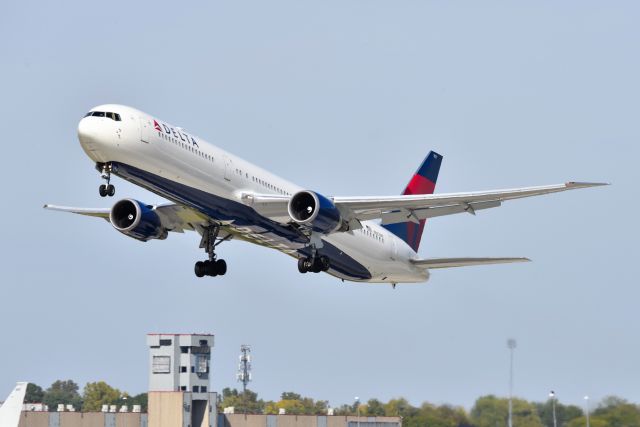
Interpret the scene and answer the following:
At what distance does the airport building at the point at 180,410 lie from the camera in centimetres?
7012

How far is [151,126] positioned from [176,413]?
113 feet

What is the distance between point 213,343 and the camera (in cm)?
8981

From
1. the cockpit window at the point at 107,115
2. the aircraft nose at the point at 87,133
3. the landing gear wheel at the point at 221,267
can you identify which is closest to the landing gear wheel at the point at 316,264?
the landing gear wheel at the point at 221,267

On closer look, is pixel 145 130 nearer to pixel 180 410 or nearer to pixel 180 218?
pixel 180 218

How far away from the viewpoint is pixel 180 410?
7669 cm

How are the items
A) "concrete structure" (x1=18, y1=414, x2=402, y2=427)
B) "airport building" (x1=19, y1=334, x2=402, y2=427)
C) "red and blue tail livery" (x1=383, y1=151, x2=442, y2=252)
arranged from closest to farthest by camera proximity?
"red and blue tail livery" (x1=383, y1=151, x2=442, y2=252)
"concrete structure" (x1=18, y1=414, x2=402, y2=427)
"airport building" (x1=19, y1=334, x2=402, y2=427)

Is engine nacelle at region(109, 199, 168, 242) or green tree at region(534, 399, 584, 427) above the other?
engine nacelle at region(109, 199, 168, 242)

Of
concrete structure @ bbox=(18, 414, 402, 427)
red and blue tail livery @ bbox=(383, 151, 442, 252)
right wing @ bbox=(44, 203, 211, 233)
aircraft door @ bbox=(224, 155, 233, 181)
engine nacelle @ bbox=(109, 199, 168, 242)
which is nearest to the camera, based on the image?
aircraft door @ bbox=(224, 155, 233, 181)

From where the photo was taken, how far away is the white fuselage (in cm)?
4544

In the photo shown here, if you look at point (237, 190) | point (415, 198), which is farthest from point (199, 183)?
point (415, 198)

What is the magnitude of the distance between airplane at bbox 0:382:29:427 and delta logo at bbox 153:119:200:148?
12.8 metres

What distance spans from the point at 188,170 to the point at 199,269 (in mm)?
8994

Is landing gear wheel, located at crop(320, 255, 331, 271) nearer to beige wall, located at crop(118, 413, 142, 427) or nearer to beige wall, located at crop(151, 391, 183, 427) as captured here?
beige wall, located at crop(118, 413, 142, 427)

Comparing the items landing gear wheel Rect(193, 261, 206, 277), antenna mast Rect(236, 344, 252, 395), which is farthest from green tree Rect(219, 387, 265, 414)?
landing gear wheel Rect(193, 261, 206, 277)
